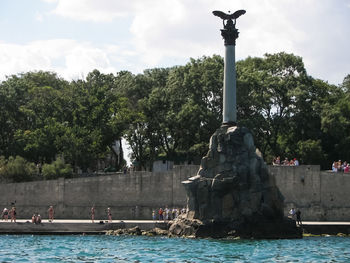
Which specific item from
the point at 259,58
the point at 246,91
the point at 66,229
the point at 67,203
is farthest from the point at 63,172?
the point at 259,58

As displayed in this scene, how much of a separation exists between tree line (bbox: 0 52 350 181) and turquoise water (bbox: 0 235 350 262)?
59.7 ft

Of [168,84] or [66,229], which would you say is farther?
[168,84]

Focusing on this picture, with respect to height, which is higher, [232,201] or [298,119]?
[298,119]

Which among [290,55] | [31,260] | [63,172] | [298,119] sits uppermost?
[290,55]

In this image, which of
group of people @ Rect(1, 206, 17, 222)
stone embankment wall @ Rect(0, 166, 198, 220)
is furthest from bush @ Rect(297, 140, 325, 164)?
group of people @ Rect(1, 206, 17, 222)

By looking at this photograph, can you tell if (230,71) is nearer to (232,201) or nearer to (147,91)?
(232,201)

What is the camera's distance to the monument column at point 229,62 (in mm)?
51625

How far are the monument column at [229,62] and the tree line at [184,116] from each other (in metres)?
13.6

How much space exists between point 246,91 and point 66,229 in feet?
71.5

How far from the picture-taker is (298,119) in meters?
68.4

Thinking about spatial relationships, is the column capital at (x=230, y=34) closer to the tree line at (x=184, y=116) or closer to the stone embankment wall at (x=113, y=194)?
the stone embankment wall at (x=113, y=194)

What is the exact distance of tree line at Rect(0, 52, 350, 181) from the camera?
219 feet

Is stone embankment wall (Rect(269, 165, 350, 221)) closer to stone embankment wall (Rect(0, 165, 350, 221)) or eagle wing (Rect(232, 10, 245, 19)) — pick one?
stone embankment wall (Rect(0, 165, 350, 221))

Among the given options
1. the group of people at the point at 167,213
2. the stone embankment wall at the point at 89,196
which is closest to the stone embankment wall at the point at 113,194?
the stone embankment wall at the point at 89,196
